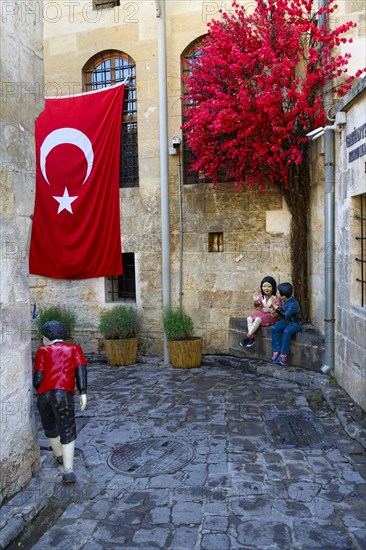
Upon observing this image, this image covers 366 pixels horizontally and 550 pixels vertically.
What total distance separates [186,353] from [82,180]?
3639 mm

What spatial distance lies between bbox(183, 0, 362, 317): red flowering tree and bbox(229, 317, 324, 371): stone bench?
8.00 ft

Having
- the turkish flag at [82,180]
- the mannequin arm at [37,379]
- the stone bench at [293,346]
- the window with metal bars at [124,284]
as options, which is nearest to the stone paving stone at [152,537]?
the mannequin arm at [37,379]

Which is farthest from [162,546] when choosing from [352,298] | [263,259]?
[263,259]

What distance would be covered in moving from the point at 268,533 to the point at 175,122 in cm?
724

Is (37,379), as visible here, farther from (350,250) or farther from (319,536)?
(350,250)

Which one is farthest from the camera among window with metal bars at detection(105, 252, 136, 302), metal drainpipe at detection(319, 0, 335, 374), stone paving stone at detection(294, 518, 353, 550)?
window with metal bars at detection(105, 252, 136, 302)

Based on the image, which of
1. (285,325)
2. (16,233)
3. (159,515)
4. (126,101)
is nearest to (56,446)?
(159,515)

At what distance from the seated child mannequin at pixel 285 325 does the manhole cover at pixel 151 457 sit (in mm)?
2955

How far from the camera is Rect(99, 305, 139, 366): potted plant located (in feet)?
29.5

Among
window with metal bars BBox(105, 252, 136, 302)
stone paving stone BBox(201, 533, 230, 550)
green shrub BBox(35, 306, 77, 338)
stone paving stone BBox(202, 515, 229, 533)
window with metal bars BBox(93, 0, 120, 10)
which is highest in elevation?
window with metal bars BBox(93, 0, 120, 10)

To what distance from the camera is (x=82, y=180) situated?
29.9 feet

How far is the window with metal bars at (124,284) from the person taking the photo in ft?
32.0

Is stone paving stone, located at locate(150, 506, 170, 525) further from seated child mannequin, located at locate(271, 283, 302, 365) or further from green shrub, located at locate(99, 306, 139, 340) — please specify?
green shrub, located at locate(99, 306, 139, 340)

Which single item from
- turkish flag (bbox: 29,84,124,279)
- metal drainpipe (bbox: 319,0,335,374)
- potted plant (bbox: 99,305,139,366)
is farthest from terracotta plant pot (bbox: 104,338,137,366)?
metal drainpipe (bbox: 319,0,335,374)
